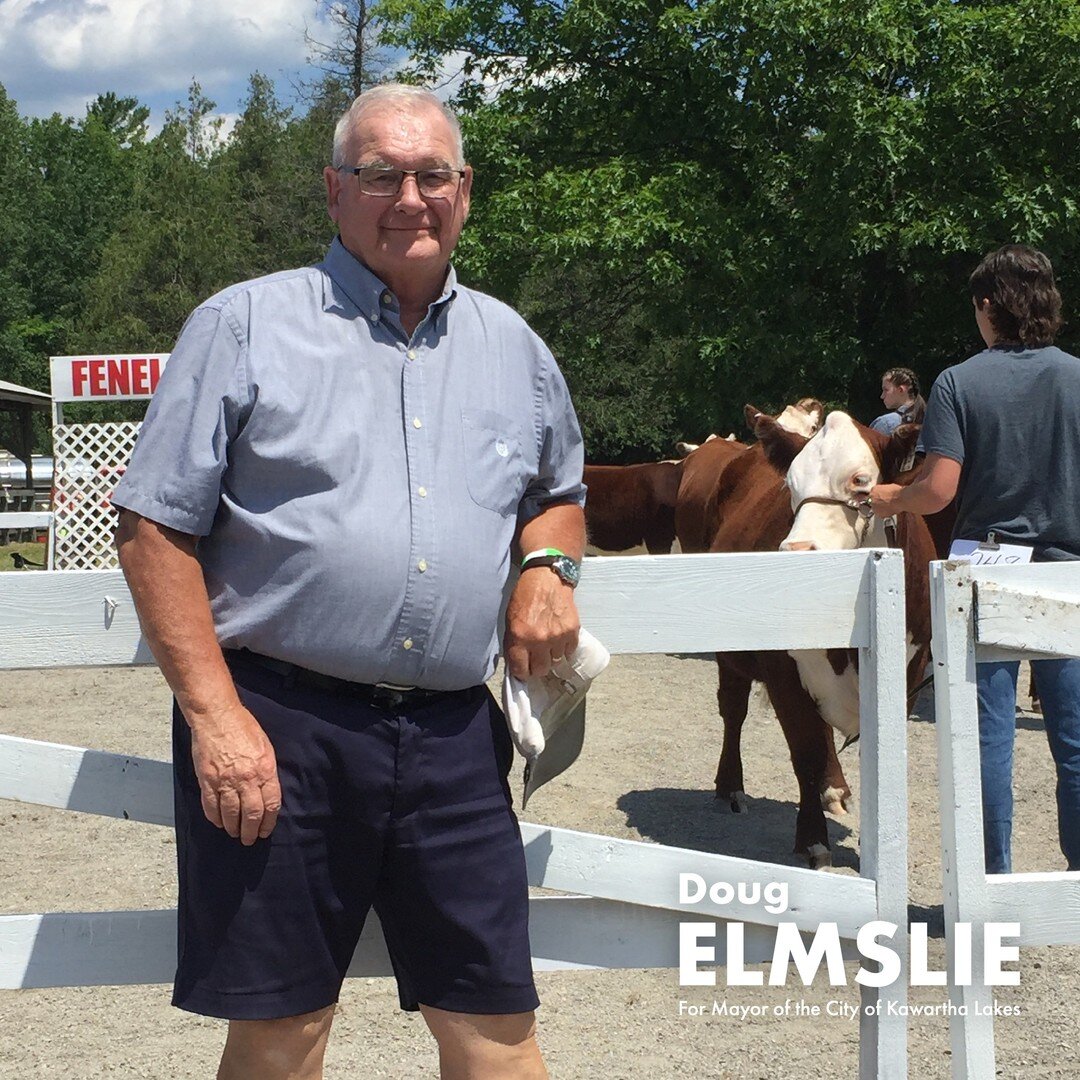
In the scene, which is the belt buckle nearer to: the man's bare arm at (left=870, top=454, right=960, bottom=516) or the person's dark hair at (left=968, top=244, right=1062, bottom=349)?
the man's bare arm at (left=870, top=454, right=960, bottom=516)

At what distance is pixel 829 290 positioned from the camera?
16.4 metres

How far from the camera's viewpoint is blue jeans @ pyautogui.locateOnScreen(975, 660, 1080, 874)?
373cm

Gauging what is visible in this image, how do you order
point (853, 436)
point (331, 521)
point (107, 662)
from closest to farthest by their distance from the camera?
point (331, 521)
point (107, 662)
point (853, 436)

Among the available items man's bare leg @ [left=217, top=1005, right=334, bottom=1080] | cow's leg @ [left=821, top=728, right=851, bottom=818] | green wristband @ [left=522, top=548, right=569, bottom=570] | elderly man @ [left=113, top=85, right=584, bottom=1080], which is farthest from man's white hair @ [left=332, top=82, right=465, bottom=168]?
cow's leg @ [left=821, top=728, right=851, bottom=818]

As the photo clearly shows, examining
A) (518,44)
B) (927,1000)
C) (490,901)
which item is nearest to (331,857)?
(490,901)

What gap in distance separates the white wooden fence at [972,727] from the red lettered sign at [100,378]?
50.5 ft

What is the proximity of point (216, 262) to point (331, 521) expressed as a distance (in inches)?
1587

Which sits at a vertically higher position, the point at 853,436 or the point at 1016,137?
the point at 1016,137

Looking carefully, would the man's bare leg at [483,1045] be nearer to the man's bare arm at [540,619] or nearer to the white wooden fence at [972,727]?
the man's bare arm at [540,619]

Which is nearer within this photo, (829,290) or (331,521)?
A: (331,521)

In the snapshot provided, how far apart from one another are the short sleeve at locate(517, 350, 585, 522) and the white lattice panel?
13.6m

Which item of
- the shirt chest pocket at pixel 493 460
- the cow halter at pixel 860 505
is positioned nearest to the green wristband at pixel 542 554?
the shirt chest pocket at pixel 493 460

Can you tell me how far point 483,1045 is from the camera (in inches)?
84.3

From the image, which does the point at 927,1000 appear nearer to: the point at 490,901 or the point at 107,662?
the point at 490,901
